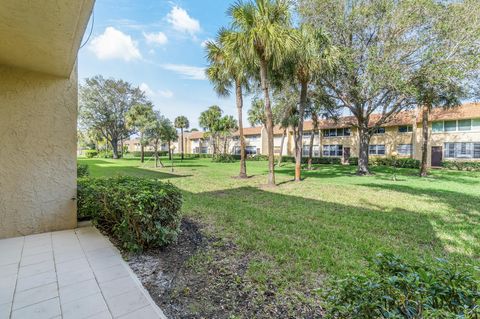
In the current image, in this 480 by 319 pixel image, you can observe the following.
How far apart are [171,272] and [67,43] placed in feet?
9.53

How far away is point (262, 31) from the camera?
848cm

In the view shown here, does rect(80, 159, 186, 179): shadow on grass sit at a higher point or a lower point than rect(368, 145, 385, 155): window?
lower

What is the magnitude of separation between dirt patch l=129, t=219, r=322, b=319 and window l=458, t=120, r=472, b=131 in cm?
2625

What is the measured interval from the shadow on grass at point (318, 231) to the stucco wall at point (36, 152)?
269 centimetres

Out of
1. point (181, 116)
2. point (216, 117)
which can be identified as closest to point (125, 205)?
point (216, 117)

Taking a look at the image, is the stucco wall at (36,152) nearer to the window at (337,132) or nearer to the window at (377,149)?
the window at (337,132)

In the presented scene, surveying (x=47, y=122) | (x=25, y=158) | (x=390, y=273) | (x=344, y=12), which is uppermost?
(x=344, y=12)

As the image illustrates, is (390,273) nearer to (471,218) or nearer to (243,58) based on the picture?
(471,218)

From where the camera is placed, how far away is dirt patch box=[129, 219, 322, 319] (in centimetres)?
219

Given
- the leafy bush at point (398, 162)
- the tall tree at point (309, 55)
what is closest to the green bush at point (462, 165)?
the leafy bush at point (398, 162)

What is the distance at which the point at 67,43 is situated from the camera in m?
2.62

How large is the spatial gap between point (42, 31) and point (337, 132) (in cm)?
2954

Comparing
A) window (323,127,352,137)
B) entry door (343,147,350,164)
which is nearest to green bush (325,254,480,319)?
entry door (343,147,350,164)

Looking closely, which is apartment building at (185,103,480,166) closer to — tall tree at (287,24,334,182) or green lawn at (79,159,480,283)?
tall tree at (287,24,334,182)
